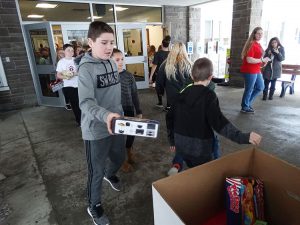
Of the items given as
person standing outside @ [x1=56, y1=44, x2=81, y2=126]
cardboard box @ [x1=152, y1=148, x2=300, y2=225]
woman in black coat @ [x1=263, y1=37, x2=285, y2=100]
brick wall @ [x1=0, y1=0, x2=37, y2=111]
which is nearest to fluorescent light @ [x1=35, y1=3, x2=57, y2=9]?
brick wall @ [x1=0, y1=0, x2=37, y2=111]

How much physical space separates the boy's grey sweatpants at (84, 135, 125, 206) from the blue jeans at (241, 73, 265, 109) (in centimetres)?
310

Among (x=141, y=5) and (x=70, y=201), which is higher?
(x=141, y=5)

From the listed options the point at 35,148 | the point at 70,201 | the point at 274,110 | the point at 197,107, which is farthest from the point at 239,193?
the point at 274,110

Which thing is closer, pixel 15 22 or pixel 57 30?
pixel 15 22

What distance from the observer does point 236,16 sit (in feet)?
20.0

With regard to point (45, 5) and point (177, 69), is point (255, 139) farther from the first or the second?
point (45, 5)

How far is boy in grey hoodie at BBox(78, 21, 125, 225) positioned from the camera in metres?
1.40

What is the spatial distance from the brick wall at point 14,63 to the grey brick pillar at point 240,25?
5624 millimetres

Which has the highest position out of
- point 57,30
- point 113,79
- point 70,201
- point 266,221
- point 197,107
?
point 57,30

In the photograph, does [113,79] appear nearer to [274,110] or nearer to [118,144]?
[118,144]

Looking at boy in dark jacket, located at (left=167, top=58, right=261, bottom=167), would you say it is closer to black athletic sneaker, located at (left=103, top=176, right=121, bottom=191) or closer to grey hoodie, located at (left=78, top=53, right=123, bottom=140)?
grey hoodie, located at (left=78, top=53, right=123, bottom=140)

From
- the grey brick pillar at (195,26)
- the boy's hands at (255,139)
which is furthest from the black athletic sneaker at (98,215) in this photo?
the grey brick pillar at (195,26)

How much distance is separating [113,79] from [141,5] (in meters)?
6.21

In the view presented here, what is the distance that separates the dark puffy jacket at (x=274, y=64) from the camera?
471cm
